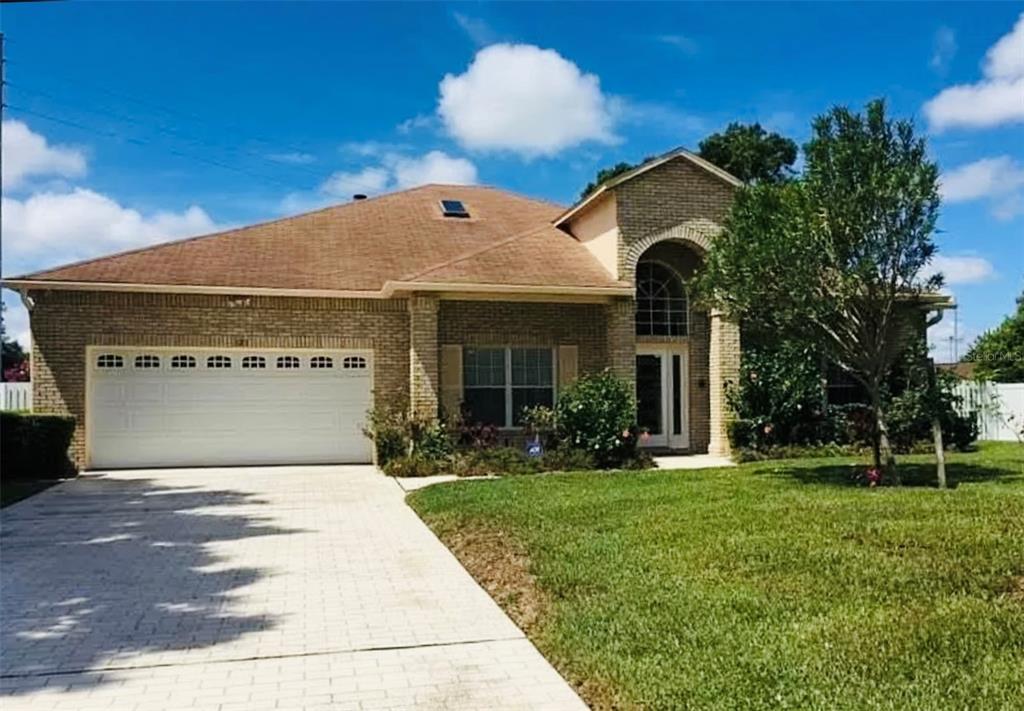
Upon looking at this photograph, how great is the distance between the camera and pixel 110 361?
51.3 ft

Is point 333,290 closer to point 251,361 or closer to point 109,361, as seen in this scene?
point 251,361

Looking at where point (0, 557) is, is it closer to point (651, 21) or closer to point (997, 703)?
point (997, 703)

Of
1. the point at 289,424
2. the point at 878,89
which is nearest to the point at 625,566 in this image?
the point at 878,89

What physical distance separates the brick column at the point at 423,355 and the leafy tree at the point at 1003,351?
57.2ft

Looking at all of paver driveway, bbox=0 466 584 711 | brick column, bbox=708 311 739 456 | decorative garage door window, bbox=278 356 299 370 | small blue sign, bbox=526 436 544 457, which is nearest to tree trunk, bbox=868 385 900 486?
brick column, bbox=708 311 739 456

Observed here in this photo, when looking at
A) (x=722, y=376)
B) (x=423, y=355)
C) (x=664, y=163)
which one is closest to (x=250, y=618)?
(x=423, y=355)

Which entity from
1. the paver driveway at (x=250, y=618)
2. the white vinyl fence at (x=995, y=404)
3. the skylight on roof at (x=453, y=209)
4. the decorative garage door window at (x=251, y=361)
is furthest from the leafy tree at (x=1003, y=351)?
the paver driveway at (x=250, y=618)

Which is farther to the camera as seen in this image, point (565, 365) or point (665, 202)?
point (565, 365)

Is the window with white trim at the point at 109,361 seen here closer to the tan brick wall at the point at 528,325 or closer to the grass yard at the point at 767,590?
the tan brick wall at the point at 528,325

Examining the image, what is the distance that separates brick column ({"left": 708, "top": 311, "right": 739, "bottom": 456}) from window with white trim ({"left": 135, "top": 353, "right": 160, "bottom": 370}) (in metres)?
10.8

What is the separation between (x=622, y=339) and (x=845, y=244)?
6.28 m

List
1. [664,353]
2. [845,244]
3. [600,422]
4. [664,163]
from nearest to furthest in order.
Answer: [845,244]
[600,422]
[664,163]
[664,353]

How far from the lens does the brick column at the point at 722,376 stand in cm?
1672

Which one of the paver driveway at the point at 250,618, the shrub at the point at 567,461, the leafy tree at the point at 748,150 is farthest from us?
the leafy tree at the point at 748,150
